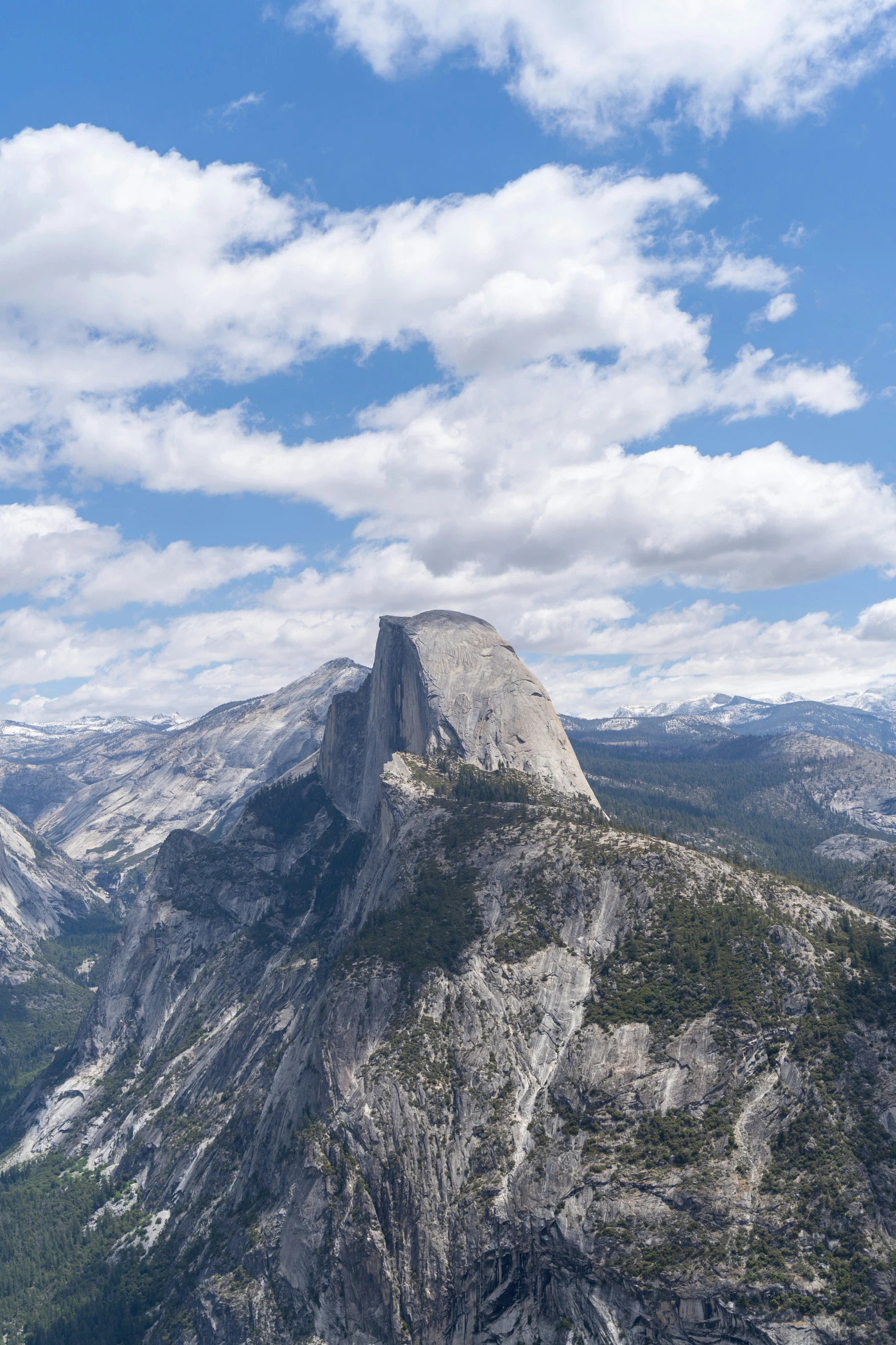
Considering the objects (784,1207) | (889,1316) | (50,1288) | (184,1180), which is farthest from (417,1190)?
(50,1288)

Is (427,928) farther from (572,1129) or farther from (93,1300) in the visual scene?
(93,1300)

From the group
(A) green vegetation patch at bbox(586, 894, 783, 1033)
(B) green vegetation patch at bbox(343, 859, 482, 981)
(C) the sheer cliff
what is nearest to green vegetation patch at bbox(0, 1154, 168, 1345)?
(C) the sheer cliff

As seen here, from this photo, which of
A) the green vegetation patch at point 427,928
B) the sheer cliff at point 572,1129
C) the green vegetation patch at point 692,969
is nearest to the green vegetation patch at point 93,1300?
the sheer cliff at point 572,1129

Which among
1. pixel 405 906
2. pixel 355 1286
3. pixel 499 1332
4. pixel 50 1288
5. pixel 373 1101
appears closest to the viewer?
pixel 499 1332

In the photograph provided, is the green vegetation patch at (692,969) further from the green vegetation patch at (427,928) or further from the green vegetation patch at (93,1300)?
the green vegetation patch at (93,1300)

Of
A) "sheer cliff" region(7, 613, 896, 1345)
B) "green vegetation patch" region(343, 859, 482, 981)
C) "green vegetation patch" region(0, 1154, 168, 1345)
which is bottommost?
"green vegetation patch" region(0, 1154, 168, 1345)

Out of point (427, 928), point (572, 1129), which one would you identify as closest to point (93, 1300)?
point (427, 928)

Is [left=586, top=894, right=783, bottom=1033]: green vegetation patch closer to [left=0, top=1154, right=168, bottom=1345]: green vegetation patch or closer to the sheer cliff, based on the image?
the sheer cliff

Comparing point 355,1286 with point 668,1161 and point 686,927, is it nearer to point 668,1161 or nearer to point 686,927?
point 668,1161
